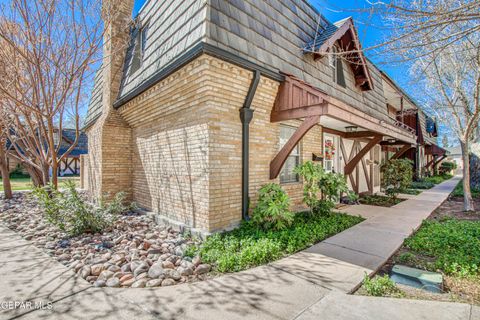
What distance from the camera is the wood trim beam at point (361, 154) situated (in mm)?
8742

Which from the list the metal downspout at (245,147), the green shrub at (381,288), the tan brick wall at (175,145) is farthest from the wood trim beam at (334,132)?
the green shrub at (381,288)

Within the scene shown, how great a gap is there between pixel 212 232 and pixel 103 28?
6583 millimetres

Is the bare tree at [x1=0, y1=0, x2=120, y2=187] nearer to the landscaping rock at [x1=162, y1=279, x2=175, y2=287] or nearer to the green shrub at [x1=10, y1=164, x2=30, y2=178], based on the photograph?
the landscaping rock at [x1=162, y1=279, x2=175, y2=287]

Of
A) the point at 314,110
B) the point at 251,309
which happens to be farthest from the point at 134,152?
the point at 251,309

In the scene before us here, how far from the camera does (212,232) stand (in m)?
4.84

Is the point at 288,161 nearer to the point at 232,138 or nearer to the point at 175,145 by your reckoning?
the point at 232,138

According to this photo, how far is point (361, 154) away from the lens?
895 centimetres

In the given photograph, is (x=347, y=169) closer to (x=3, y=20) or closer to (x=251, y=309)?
(x=251, y=309)

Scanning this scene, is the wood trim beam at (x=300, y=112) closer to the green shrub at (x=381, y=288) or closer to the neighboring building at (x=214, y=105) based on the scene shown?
the neighboring building at (x=214, y=105)

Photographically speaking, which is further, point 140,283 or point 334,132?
point 334,132

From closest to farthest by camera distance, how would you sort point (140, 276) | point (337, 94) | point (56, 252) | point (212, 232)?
point (140, 276) → point (56, 252) → point (212, 232) → point (337, 94)

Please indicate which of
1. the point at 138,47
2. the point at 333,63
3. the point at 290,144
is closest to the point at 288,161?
the point at 290,144

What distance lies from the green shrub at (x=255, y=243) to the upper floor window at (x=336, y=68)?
17.4ft

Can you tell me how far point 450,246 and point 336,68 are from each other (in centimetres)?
639
